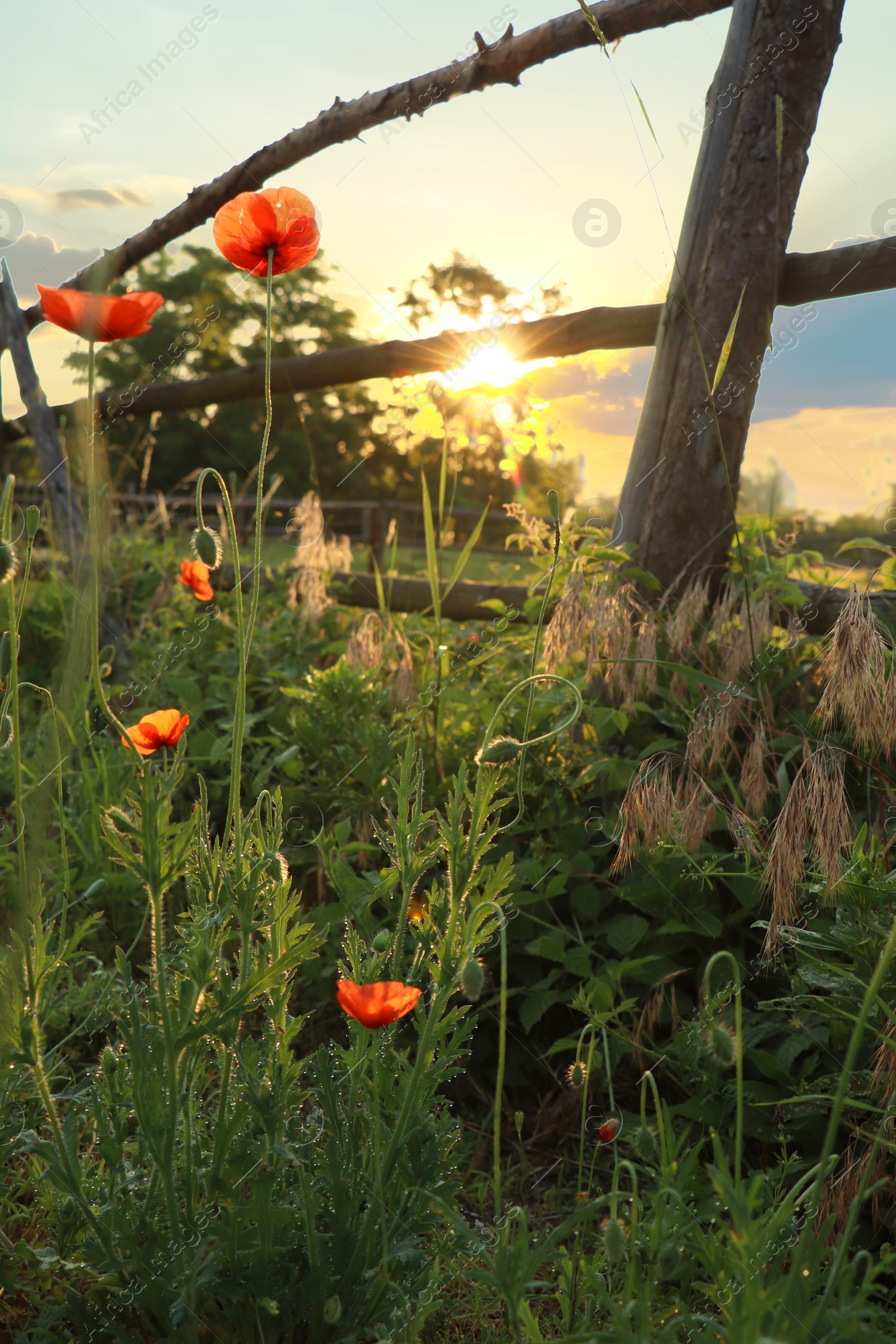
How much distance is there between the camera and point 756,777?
1741 mm

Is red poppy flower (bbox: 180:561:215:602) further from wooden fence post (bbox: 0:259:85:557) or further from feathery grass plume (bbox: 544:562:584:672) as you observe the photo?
wooden fence post (bbox: 0:259:85:557)

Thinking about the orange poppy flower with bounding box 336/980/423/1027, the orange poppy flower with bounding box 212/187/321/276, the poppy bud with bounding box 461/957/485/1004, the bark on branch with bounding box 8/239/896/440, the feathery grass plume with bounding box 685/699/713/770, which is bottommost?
the orange poppy flower with bounding box 336/980/423/1027

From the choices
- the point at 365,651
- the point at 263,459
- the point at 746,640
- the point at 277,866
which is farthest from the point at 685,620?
the point at 263,459

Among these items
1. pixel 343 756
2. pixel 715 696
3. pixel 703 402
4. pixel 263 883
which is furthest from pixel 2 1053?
pixel 703 402

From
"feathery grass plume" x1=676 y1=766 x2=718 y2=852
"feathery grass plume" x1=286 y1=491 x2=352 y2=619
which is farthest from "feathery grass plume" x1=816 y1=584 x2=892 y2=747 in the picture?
"feathery grass plume" x1=286 y1=491 x2=352 y2=619

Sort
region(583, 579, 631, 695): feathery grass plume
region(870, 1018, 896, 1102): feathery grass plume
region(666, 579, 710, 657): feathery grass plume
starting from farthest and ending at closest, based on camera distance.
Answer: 1. region(666, 579, 710, 657): feathery grass plume
2. region(583, 579, 631, 695): feathery grass plume
3. region(870, 1018, 896, 1102): feathery grass plume

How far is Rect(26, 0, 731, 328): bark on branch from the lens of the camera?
2604mm

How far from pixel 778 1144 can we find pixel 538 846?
0.73 metres

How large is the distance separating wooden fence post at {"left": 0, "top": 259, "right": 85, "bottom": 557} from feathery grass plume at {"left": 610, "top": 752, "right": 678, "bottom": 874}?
11.5 ft

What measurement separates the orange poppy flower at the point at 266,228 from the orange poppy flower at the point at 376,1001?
0.92 meters

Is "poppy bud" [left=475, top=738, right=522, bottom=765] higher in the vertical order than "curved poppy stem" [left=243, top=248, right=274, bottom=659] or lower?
lower

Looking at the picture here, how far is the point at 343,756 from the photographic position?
2.32 m

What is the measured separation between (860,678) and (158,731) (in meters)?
1.21

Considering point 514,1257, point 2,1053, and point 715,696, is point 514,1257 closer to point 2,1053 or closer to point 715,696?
point 2,1053
